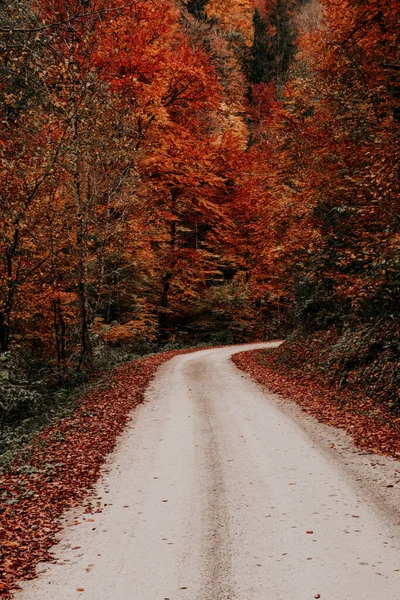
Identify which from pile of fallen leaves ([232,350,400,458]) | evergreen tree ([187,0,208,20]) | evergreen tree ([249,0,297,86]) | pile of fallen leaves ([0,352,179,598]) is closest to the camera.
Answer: pile of fallen leaves ([0,352,179,598])

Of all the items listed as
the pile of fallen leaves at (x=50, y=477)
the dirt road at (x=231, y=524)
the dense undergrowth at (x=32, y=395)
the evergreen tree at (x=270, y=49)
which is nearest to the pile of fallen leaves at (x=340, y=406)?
the dirt road at (x=231, y=524)

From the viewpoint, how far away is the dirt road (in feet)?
16.0

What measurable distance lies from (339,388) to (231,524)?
340 inches

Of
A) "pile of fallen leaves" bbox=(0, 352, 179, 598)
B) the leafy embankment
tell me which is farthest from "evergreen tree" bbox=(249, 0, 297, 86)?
"pile of fallen leaves" bbox=(0, 352, 179, 598)

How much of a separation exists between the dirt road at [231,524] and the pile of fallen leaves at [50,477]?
27cm

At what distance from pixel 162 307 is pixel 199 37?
74.1 ft

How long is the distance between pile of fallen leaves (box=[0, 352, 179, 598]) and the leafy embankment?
5.05m

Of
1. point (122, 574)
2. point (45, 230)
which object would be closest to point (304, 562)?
point (122, 574)

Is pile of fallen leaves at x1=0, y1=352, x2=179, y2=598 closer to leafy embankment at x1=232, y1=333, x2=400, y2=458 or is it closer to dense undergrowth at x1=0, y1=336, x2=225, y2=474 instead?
dense undergrowth at x1=0, y1=336, x2=225, y2=474

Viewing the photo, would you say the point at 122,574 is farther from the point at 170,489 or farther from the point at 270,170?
the point at 270,170

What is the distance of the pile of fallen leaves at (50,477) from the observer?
5703 millimetres

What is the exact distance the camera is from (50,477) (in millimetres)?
8055

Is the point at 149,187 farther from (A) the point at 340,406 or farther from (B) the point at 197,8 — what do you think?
(B) the point at 197,8

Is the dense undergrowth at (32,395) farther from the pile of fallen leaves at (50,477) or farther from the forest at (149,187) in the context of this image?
the pile of fallen leaves at (50,477)
